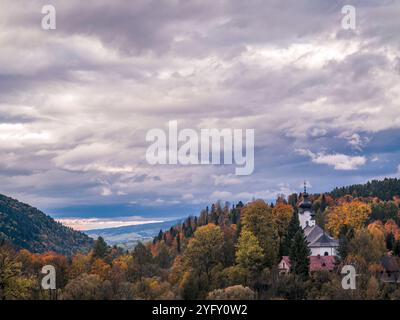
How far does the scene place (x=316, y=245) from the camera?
346 ft

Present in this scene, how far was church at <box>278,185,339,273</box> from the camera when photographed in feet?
295

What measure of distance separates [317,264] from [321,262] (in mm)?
1243

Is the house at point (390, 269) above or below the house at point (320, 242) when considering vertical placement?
below

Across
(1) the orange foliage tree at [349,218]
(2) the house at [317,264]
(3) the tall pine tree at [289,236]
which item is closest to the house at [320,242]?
(2) the house at [317,264]

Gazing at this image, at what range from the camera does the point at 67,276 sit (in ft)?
307

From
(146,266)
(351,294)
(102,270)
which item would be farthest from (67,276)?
(351,294)

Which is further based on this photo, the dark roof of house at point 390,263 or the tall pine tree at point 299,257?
the dark roof of house at point 390,263

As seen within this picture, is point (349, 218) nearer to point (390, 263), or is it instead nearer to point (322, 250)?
point (322, 250)

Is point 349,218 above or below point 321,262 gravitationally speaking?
above

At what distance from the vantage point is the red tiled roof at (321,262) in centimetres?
8961

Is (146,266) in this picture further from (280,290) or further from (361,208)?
(361,208)

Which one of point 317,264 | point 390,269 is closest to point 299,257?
point 317,264

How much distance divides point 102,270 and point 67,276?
4973 mm

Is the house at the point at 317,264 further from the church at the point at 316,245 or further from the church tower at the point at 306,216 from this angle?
the church tower at the point at 306,216
